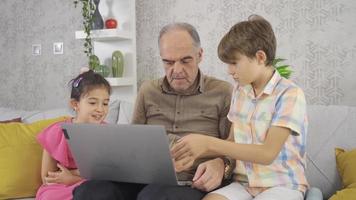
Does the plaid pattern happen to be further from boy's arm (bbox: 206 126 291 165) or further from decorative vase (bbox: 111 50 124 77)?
decorative vase (bbox: 111 50 124 77)

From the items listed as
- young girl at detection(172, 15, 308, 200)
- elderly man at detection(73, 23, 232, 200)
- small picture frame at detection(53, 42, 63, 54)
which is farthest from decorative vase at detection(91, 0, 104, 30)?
young girl at detection(172, 15, 308, 200)

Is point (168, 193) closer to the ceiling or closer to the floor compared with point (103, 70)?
closer to the floor

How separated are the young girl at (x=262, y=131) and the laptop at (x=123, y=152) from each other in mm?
77

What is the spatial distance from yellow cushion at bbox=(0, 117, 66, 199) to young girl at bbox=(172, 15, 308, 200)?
85cm

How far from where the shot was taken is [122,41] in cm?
290

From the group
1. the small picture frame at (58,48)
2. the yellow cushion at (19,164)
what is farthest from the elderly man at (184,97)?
the small picture frame at (58,48)

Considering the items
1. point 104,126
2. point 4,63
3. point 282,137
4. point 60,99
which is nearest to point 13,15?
Answer: point 4,63

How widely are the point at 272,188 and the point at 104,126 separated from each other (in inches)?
21.4

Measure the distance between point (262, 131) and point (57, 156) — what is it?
811 millimetres

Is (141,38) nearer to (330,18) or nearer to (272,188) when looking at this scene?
(330,18)

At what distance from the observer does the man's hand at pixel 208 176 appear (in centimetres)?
136

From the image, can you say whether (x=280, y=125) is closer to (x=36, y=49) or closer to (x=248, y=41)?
(x=248, y=41)

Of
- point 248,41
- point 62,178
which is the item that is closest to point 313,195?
point 248,41

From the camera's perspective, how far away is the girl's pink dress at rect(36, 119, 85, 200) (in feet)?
5.20
